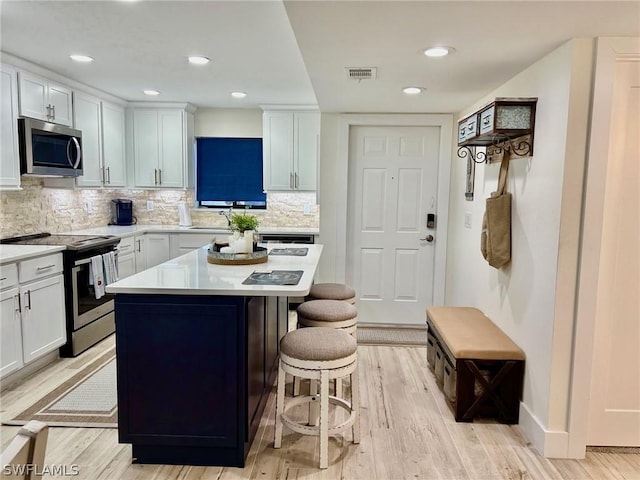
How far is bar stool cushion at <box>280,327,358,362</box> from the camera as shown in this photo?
2211mm

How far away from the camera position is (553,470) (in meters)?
2.25

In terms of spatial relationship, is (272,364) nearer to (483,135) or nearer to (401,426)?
(401,426)

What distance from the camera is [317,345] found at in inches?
89.0

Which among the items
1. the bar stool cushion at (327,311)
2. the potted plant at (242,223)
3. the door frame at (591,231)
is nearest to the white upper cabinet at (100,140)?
the potted plant at (242,223)

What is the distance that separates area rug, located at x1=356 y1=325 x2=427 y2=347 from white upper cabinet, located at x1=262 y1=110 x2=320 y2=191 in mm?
1735

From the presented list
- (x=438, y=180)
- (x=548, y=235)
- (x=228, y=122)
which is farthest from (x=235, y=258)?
(x=228, y=122)

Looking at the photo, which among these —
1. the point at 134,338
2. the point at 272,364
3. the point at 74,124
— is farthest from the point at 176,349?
the point at 74,124

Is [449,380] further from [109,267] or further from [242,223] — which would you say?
[109,267]

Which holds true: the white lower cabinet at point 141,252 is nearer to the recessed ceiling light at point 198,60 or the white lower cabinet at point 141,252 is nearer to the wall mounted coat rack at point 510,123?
the recessed ceiling light at point 198,60

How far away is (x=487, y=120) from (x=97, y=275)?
3248 mm

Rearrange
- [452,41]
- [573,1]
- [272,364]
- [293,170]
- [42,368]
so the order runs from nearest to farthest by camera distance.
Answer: [573,1]
[452,41]
[272,364]
[42,368]
[293,170]

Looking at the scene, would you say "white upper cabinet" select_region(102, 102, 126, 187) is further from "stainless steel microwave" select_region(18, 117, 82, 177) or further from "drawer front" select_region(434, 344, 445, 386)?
"drawer front" select_region(434, 344, 445, 386)

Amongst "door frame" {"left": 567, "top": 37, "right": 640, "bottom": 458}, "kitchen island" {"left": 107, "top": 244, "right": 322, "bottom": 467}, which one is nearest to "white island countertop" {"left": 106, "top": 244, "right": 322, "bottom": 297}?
"kitchen island" {"left": 107, "top": 244, "right": 322, "bottom": 467}

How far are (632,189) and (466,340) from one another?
47.7 inches
